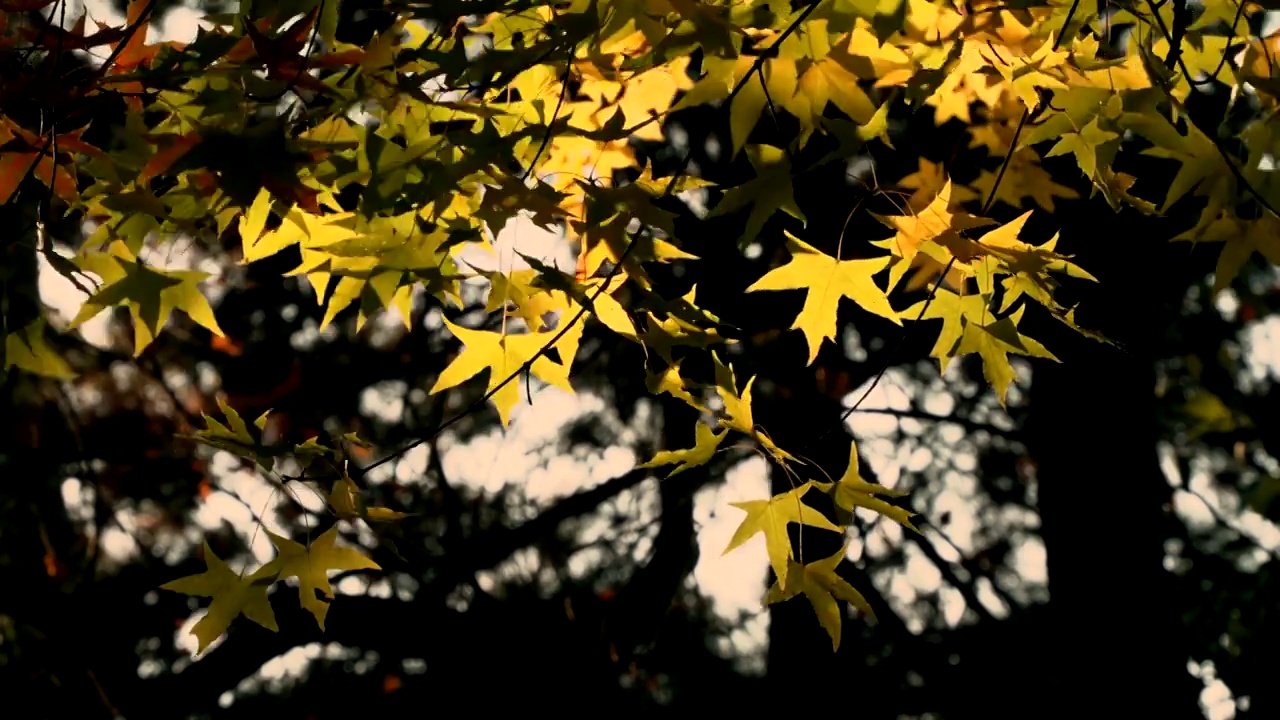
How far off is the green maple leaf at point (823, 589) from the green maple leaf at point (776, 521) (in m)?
0.03

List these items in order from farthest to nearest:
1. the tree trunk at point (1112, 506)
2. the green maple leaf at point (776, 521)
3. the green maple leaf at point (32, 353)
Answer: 1. the tree trunk at point (1112, 506)
2. the green maple leaf at point (32, 353)
3. the green maple leaf at point (776, 521)

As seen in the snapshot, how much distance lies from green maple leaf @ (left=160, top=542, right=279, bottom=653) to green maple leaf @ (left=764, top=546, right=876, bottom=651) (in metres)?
0.68

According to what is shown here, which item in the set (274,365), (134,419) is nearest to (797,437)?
(274,365)

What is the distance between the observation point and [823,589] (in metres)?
1.31

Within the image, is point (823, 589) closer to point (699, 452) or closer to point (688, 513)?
point (699, 452)

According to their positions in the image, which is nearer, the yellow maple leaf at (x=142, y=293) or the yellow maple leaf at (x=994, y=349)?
the yellow maple leaf at (x=142, y=293)

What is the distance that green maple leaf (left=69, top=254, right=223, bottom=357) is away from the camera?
4.07 feet

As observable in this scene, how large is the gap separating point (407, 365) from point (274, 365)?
519mm

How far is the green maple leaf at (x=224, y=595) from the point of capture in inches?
51.3

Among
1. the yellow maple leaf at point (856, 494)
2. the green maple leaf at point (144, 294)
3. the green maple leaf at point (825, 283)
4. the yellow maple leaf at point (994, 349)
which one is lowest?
the yellow maple leaf at point (994, 349)

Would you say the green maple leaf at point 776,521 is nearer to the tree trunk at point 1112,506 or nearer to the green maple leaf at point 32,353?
the green maple leaf at point 32,353

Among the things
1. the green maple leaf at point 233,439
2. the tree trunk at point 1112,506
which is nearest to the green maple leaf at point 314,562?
the green maple leaf at point 233,439

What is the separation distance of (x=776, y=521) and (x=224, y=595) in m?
0.78

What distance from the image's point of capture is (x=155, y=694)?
2426 millimetres
